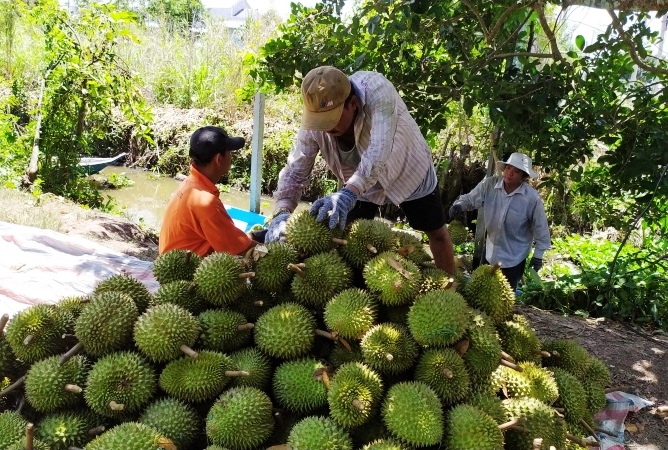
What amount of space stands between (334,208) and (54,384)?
1.14m

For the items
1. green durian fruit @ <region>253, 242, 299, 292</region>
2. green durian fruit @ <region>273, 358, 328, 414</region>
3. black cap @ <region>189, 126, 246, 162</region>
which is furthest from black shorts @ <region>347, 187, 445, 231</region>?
green durian fruit @ <region>273, 358, 328, 414</region>

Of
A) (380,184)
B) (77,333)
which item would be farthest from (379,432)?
(380,184)

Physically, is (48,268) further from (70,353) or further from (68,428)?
(68,428)

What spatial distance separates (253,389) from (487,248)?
3770mm

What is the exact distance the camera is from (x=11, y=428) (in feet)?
5.45

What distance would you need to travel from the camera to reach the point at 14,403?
1.85 meters

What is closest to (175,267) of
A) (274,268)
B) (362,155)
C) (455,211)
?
(274,268)

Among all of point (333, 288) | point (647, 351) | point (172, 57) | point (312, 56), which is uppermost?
point (172, 57)

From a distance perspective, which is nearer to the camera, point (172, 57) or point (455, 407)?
point (455, 407)

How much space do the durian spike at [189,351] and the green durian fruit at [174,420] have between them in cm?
15

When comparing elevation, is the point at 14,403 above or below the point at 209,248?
below

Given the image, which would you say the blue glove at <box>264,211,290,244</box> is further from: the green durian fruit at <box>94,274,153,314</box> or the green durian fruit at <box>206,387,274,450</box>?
the green durian fruit at <box>206,387,274,450</box>

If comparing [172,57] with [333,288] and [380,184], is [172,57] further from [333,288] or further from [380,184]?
[333,288]

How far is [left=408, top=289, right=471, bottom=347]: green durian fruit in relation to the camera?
1.72m
